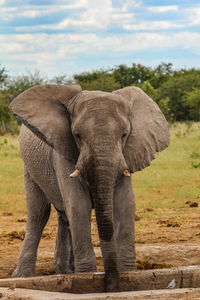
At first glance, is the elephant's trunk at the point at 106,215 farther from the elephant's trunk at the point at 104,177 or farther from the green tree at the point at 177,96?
the green tree at the point at 177,96

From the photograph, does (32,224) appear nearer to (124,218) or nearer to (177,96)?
(124,218)

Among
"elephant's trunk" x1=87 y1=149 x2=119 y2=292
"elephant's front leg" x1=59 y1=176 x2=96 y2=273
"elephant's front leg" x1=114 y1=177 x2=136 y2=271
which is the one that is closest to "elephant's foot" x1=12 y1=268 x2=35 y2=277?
"elephant's front leg" x1=59 y1=176 x2=96 y2=273

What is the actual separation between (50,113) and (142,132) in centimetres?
65

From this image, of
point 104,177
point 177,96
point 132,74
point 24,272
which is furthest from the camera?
point 132,74

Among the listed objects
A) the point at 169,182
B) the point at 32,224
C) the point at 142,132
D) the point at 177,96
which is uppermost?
the point at 142,132

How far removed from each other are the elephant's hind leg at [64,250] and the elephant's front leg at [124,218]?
48.5 inches

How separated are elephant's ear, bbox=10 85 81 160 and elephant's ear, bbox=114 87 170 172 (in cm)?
37

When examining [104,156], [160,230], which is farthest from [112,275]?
[160,230]

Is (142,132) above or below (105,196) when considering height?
above

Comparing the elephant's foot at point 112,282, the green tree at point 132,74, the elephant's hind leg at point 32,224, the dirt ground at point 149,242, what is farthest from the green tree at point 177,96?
the elephant's foot at point 112,282

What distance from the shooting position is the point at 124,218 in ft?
13.1

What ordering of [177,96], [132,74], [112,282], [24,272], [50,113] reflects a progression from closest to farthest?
[112,282] → [50,113] → [24,272] → [177,96] → [132,74]

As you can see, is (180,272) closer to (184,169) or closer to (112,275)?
(112,275)

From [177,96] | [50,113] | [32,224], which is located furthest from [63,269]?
[177,96]
